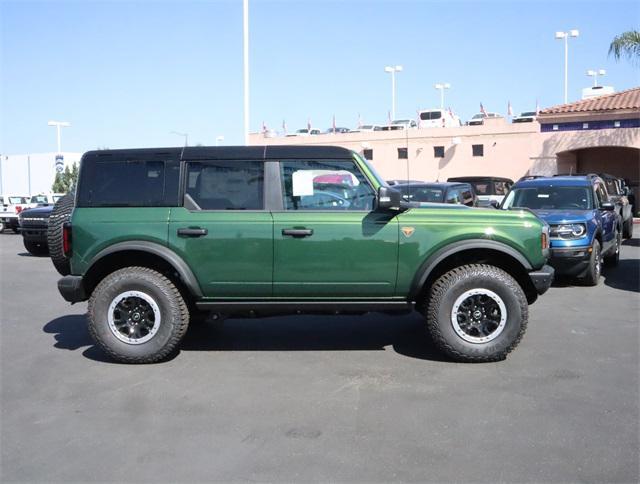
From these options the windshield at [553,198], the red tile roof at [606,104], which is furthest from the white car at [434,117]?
the windshield at [553,198]

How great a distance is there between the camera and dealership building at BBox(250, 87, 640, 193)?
28.1 m

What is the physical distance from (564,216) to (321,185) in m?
5.56

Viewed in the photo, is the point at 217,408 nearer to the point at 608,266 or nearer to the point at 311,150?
the point at 311,150

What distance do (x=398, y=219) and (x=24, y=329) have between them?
4.77 m

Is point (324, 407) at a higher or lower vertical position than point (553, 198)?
lower

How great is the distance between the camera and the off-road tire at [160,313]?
6.30 metres

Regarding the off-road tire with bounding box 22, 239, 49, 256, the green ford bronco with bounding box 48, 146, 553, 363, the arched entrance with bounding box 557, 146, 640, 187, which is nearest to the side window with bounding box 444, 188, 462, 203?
the green ford bronco with bounding box 48, 146, 553, 363

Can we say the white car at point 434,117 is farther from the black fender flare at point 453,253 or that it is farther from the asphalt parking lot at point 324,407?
the black fender flare at point 453,253

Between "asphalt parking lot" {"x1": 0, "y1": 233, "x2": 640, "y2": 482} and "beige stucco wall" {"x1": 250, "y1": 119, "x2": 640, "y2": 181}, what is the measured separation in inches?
902

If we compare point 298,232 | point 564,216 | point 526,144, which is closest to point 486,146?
point 526,144

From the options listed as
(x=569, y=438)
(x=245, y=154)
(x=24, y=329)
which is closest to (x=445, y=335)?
(x=569, y=438)

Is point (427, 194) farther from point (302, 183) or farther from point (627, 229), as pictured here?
point (302, 183)

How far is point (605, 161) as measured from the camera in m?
30.7

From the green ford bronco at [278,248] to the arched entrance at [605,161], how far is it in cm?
2571
